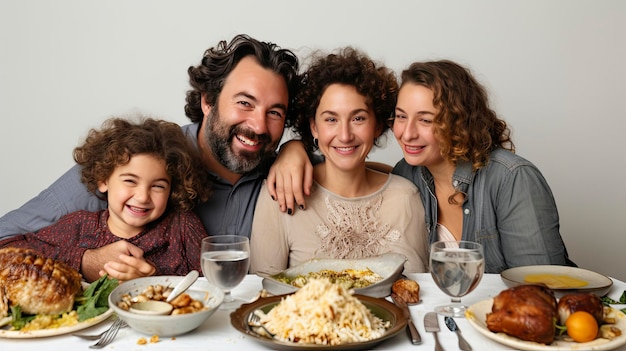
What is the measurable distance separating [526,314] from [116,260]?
1450 mm

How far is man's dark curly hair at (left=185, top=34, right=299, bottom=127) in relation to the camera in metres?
2.92

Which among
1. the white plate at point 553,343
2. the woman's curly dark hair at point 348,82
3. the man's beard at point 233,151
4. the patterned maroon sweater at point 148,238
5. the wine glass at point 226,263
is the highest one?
the woman's curly dark hair at point 348,82

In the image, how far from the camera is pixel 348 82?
274 cm

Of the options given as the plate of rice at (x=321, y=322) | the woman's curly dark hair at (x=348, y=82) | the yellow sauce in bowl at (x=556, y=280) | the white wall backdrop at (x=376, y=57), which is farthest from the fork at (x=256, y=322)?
the white wall backdrop at (x=376, y=57)

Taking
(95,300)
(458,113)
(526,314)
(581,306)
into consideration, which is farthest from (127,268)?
(458,113)

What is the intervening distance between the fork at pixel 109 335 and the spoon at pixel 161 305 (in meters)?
0.07

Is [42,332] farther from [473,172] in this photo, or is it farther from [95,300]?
[473,172]

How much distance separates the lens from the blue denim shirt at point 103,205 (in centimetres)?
262

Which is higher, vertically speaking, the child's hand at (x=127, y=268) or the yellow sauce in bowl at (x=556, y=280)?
the child's hand at (x=127, y=268)

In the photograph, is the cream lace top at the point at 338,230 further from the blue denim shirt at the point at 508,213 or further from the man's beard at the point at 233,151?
the blue denim shirt at the point at 508,213

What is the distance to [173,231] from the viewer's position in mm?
2609

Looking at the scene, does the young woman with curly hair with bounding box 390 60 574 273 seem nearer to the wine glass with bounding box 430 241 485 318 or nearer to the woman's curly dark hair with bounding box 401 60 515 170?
the woman's curly dark hair with bounding box 401 60 515 170

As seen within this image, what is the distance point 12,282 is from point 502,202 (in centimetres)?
208

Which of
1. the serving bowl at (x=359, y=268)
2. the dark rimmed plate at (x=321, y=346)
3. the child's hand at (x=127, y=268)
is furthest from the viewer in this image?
the child's hand at (x=127, y=268)
